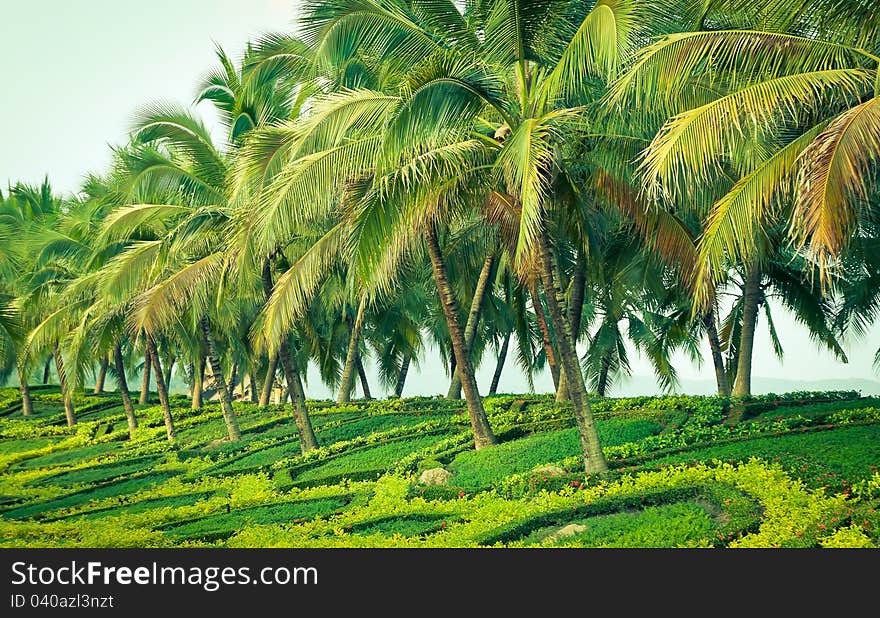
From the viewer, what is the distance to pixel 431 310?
2727cm

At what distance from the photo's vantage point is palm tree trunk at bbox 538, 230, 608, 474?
35.6ft

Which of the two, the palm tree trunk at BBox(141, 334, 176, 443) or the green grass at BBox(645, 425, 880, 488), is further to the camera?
the palm tree trunk at BBox(141, 334, 176, 443)

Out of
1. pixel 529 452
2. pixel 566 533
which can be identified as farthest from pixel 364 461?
pixel 566 533

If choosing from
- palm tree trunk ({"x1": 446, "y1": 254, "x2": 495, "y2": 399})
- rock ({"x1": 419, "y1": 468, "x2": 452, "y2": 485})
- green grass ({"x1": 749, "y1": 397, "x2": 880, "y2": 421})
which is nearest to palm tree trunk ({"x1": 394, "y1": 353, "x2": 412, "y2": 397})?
palm tree trunk ({"x1": 446, "y1": 254, "x2": 495, "y2": 399})

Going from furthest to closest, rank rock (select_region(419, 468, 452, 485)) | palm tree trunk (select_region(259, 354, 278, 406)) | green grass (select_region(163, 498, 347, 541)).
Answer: palm tree trunk (select_region(259, 354, 278, 406)) → rock (select_region(419, 468, 452, 485)) → green grass (select_region(163, 498, 347, 541))

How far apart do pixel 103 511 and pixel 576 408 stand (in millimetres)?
8997

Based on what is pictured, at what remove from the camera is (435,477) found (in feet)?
41.4

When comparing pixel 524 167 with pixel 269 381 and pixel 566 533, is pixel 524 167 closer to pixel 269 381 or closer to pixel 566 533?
pixel 566 533

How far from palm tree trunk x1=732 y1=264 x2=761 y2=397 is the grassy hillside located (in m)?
0.91

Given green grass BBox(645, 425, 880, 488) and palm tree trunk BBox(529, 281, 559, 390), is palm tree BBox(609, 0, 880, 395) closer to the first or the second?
green grass BBox(645, 425, 880, 488)

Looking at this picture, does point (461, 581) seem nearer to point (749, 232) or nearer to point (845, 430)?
point (749, 232)

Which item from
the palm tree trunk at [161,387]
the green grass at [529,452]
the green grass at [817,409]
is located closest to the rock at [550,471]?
the green grass at [529,452]

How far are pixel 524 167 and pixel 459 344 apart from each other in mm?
5007

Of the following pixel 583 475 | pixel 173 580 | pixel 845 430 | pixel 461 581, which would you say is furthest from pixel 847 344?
pixel 173 580
